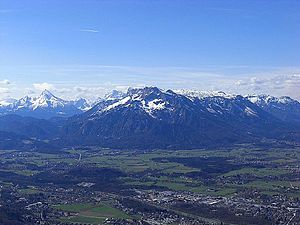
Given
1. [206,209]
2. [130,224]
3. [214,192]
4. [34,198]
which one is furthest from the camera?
[214,192]

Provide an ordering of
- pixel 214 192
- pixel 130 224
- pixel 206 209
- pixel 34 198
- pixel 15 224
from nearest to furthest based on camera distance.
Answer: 1. pixel 15 224
2. pixel 130 224
3. pixel 206 209
4. pixel 34 198
5. pixel 214 192

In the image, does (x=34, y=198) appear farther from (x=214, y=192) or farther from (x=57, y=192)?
(x=214, y=192)

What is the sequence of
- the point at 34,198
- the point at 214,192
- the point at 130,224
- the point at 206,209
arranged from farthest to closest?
the point at 214,192 → the point at 34,198 → the point at 206,209 → the point at 130,224

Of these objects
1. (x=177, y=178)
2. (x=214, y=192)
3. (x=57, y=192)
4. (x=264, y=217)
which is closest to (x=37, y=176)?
(x=57, y=192)

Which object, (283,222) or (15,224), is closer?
(15,224)

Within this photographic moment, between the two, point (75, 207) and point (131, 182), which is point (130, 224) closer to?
point (75, 207)

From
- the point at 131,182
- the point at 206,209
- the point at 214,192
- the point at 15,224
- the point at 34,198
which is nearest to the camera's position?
the point at 15,224

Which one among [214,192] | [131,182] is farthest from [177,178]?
[214,192]

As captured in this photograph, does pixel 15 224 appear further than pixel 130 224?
No
